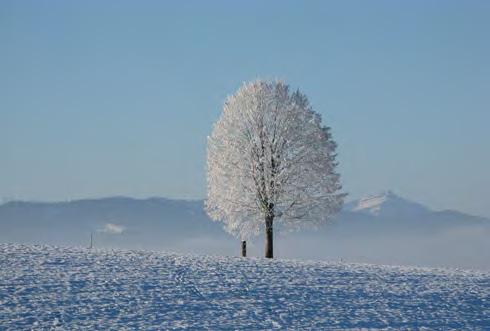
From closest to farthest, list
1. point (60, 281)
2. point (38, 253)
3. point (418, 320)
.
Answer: point (418, 320), point (60, 281), point (38, 253)

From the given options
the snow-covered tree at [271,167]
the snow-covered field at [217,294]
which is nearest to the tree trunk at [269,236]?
the snow-covered tree at [271,167]

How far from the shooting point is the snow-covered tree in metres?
47.9

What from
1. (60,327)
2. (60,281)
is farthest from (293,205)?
(60,327)

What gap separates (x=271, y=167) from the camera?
4803 centimetres

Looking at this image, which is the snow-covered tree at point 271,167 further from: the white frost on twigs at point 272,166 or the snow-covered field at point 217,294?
the snow-covered field at point 217,294

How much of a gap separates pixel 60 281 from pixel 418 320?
49.5 feet

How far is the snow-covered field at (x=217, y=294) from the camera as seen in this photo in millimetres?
26797

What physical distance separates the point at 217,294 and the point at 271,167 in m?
18.2

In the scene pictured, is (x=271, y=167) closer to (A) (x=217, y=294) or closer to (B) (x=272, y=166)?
(B) (x=272, y=166)

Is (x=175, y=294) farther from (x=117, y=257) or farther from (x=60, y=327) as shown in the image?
A: (x=117, y=257)

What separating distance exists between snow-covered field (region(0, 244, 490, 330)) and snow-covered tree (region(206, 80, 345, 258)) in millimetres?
7962

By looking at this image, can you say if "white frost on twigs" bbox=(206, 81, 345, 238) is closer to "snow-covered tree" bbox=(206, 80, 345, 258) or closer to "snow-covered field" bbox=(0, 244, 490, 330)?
"snow-covered tree" bbox=(206, 80, 345, 258)

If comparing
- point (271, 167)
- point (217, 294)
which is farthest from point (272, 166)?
point (217, 294)

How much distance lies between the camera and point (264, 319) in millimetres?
27438
